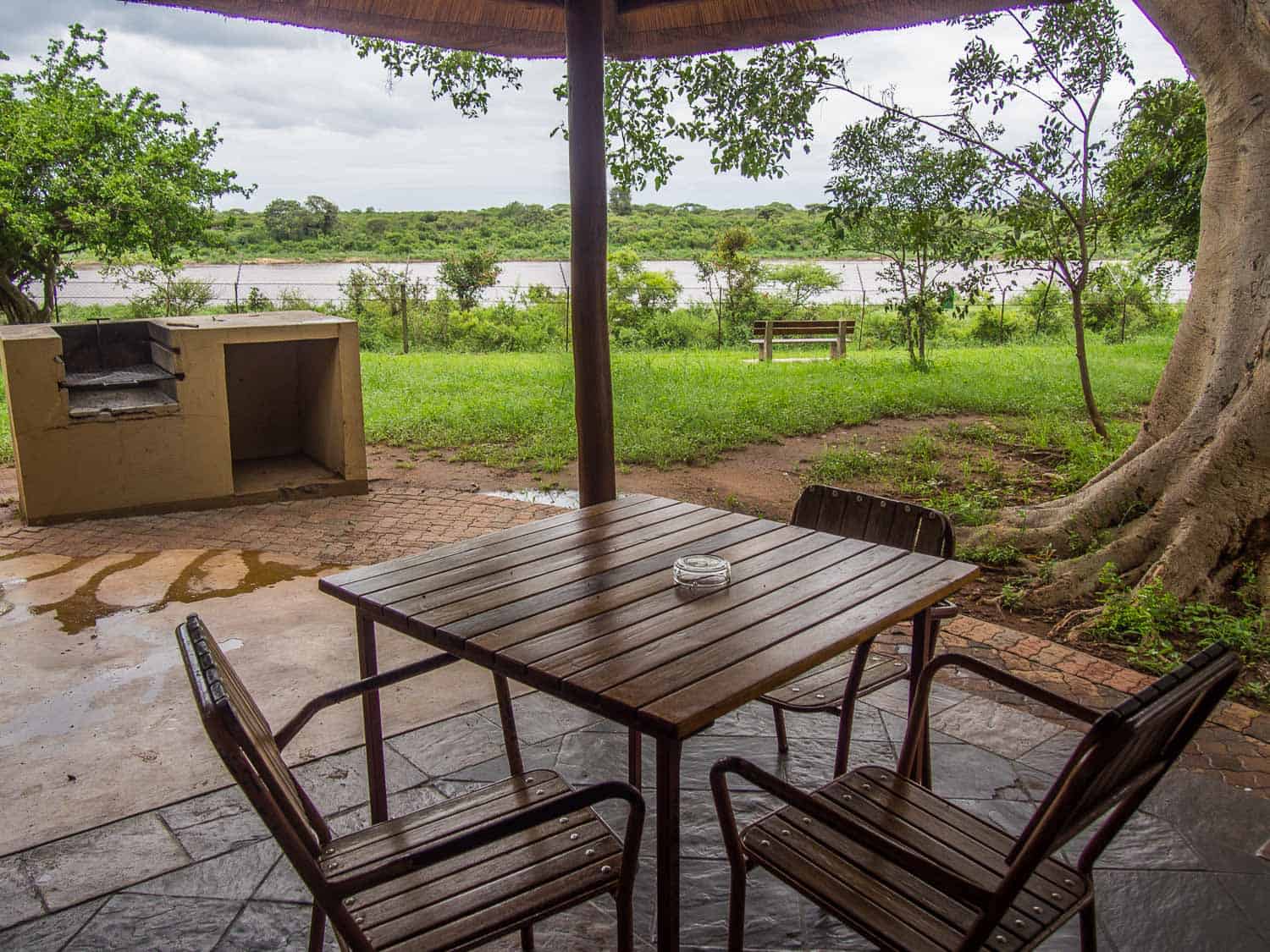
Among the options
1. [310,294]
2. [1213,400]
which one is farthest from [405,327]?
[1213,400]

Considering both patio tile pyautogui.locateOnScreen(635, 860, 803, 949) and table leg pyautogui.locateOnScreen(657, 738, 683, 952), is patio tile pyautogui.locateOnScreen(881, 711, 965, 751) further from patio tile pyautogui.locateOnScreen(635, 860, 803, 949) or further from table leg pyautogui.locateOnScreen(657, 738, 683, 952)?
table leg pyautogui.locateOnScreen(657, 738, 683, 952)

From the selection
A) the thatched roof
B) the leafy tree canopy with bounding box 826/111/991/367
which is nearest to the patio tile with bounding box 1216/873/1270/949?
the thatched roof

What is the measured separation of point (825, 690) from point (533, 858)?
3.50 ft

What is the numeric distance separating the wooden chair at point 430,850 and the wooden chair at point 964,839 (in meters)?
0.26

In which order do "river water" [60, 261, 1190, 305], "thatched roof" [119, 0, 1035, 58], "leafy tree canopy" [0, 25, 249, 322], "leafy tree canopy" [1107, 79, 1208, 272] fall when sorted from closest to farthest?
1. "thatched roof" [119, 0, 1035, 58]
2. "leafy tree canopy" [1107, 79, 1208, 272]
3. "leafy tree canopy" [0, 25, 249, 322]
4. "river water" [60, 261, 1190, 305]

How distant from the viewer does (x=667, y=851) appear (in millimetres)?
1648

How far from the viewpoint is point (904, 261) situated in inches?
454

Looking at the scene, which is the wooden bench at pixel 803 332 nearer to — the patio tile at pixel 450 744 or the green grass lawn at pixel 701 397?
the green grass lawn at pixel 701 397

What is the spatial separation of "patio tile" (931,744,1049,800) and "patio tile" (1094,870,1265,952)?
39 centimetres

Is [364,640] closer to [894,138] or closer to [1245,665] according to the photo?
[1245,665]

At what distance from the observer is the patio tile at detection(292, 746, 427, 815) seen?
2693 millimetres

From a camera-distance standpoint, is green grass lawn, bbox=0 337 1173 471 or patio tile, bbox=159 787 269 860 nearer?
patio tile, bbox=159 787 269 860

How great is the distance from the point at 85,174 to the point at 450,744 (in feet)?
39.7

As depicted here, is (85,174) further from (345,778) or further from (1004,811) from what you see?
(1004,811)
